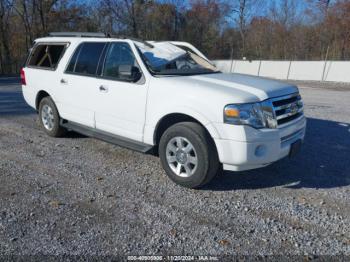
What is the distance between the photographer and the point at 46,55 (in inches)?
248

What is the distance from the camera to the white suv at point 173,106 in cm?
374

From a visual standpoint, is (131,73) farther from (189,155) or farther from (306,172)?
(306,172)

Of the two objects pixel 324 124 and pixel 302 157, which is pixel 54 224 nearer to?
pixel 302 157

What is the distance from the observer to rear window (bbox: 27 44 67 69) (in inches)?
235

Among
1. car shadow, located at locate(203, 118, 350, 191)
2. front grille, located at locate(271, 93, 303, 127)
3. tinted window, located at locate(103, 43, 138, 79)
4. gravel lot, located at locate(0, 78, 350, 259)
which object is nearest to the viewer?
gravel lot, located at locate(0, 78, 350, 259)

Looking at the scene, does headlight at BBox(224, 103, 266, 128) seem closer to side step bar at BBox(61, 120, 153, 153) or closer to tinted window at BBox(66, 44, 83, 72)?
side step bar at BBox(61, 120, 153, 153)

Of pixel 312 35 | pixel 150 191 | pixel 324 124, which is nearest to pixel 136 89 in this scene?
pixel 150 191

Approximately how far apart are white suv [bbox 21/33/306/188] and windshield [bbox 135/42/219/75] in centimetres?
2

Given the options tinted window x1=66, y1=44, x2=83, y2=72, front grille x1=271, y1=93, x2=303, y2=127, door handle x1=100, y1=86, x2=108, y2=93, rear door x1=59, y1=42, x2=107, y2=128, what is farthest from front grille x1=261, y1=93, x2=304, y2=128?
tinted window x1=66, y1=44, x2=83, y2=72

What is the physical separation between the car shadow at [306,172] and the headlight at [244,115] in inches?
38.2

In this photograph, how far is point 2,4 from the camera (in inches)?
1150

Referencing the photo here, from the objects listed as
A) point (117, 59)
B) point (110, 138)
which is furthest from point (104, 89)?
point (110, 138)

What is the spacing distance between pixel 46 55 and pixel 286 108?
4.61m

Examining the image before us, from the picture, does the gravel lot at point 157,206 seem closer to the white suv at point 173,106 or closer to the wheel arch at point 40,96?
the white suv at point 173,106
